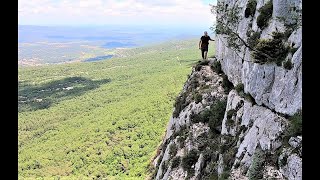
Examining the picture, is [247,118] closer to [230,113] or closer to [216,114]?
[230,113]

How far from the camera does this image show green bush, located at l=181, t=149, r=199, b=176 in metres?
19.5

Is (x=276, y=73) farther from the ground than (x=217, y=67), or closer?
farther from the ground

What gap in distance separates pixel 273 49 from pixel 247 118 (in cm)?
352

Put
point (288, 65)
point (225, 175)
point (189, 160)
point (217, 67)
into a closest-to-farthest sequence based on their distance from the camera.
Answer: point (288, 65) < point (225, 175) < point (189, 160) < point (217, 67)

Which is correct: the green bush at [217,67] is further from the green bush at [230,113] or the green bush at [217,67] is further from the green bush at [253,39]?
the green bush at [253,39]

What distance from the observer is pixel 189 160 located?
64.8 feet

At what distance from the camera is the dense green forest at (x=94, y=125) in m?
66.9

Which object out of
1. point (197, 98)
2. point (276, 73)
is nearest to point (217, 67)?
point (197, 98)

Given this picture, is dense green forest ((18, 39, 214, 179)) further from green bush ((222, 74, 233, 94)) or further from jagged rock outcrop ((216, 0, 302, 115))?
jagged rock outcrop ((216, 0, 302, 115))

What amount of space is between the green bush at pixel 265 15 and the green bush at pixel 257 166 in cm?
664

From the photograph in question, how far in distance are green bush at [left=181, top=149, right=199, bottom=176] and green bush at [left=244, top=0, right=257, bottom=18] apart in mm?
8588

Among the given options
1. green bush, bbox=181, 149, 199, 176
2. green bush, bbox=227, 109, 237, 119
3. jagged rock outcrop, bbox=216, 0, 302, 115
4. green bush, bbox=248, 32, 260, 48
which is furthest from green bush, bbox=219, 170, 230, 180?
green bush, bbox=248, 32, 260, 48
